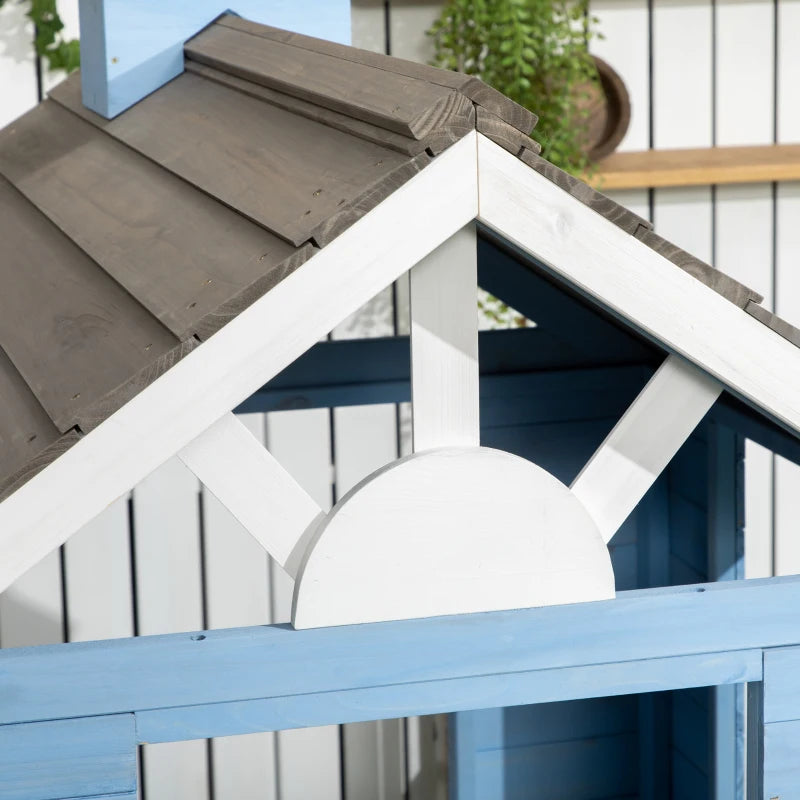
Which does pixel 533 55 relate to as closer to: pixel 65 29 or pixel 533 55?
pixel 533 55

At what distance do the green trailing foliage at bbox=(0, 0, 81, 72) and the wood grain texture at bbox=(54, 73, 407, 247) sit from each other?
3.29 ft

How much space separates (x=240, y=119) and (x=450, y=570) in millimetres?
692

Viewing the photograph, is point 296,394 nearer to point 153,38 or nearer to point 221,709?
point 153,38

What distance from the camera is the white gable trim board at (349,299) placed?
1.10 metres

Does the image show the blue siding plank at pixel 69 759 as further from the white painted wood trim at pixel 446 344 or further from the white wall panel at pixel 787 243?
the white wall panel at pixel 787 243

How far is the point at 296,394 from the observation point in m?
2.23

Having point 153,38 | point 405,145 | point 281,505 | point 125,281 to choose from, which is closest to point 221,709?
point 281,505

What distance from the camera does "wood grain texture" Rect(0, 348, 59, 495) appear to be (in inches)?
43.9

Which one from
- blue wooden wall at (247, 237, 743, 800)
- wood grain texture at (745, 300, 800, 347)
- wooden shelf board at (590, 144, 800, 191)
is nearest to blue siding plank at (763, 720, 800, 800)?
wood grain texture at (745, 300, 800, 347)

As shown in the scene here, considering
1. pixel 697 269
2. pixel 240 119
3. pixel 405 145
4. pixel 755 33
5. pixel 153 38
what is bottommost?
pixel 697 269

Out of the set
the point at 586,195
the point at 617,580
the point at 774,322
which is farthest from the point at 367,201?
the point at 617,580

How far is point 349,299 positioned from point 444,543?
0.91ft

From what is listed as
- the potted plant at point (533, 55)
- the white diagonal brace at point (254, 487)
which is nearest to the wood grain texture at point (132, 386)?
the white diagonal brace at point (254, 487)

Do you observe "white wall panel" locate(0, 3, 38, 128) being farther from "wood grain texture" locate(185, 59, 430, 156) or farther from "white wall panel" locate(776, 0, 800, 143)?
"white wall panel" locate(776, 0, 800, 143)
